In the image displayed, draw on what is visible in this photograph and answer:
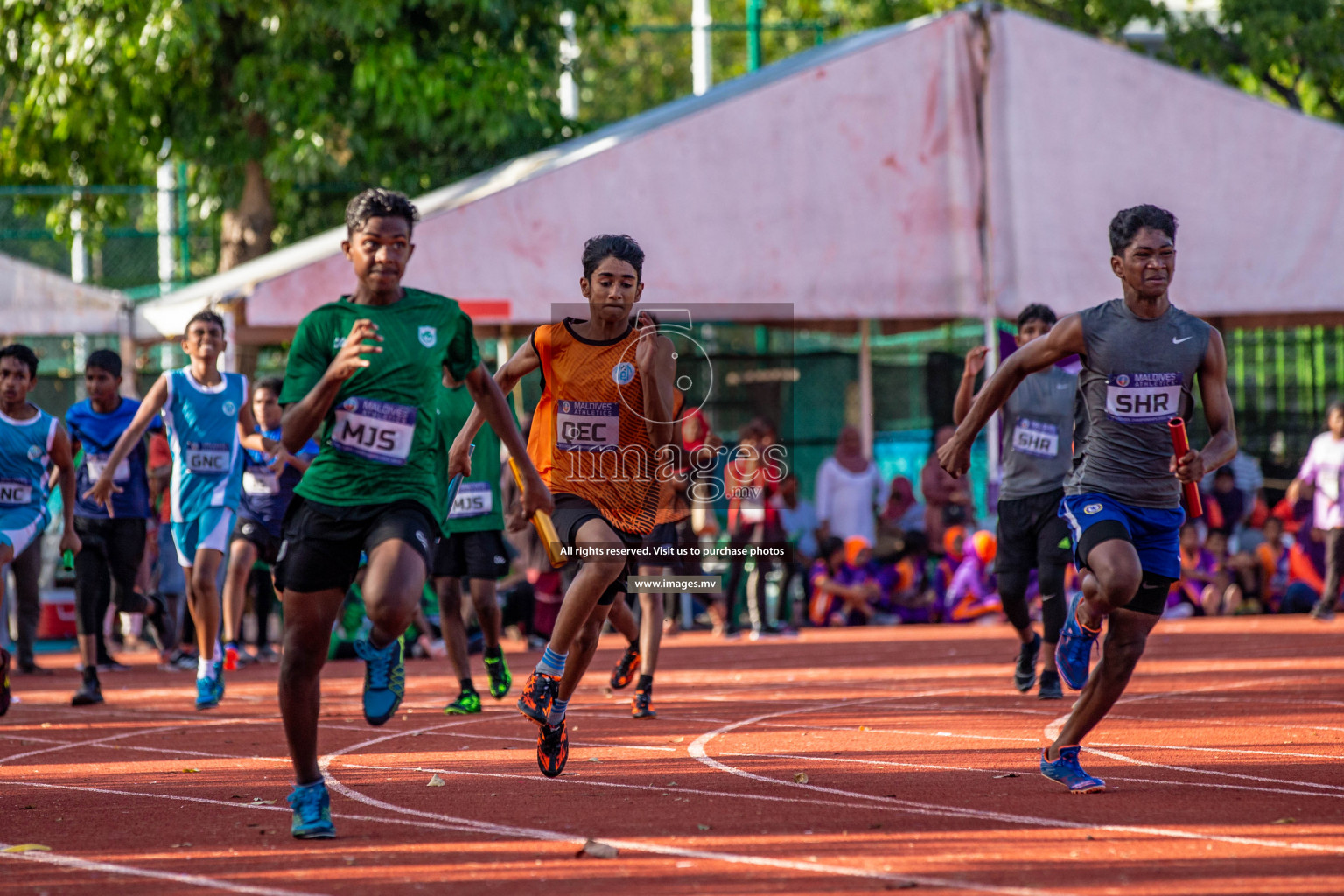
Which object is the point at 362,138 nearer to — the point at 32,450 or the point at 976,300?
the point at 976,300

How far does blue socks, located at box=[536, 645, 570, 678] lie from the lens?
657cm

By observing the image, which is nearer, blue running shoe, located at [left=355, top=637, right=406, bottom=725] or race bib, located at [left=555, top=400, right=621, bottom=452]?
blue running shoe, located at [left=355, top=637, right=406, bottom=725]

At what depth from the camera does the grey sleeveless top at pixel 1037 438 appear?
984 centimetres

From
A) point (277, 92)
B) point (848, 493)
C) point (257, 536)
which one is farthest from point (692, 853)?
point (277, 92)

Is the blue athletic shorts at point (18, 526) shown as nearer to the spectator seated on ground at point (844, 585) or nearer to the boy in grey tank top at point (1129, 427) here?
the boy in grey tank top at point (1129, 427)

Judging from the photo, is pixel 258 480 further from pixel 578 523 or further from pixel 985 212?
pixel 985 212

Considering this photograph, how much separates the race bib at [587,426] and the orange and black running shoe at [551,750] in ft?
3.85

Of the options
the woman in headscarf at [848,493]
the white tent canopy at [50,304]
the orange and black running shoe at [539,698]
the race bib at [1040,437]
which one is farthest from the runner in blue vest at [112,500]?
the woman in headscarf at [848,493]

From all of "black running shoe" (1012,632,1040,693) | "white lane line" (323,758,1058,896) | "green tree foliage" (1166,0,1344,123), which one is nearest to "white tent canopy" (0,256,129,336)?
"black running shoe" (1012,632,1040,693)

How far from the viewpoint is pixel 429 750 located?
7883mm

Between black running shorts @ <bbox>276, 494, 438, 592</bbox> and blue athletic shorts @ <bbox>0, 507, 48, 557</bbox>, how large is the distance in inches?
186

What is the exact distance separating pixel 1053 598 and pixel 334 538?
5.63 meters

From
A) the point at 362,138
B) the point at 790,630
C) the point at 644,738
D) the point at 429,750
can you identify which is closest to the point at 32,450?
the point at 429,750

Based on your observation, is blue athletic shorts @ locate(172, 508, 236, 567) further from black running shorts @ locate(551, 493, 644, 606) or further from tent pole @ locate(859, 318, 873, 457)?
tent pole @ locate(859, 318, 873, 457)
